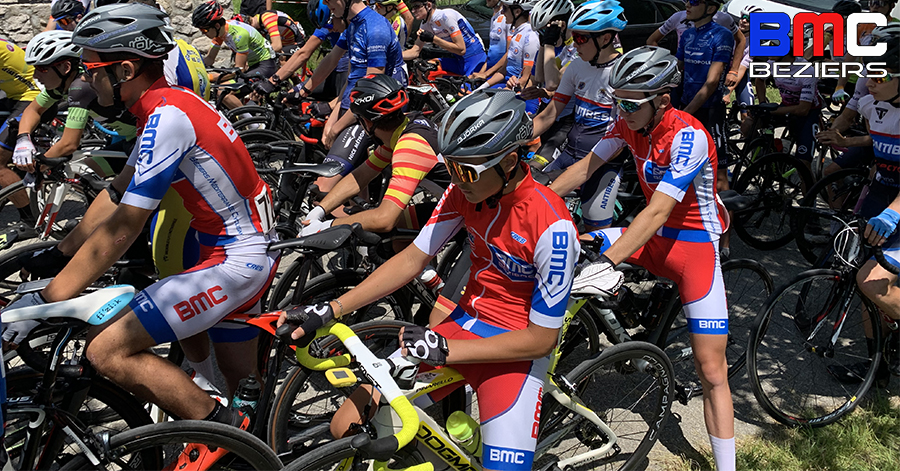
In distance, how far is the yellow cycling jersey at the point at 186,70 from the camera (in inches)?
231

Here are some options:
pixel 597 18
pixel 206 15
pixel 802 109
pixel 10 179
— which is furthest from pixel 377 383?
pixel 206 15

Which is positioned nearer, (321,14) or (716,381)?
(716,381)

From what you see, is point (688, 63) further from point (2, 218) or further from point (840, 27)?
point (2, 218)

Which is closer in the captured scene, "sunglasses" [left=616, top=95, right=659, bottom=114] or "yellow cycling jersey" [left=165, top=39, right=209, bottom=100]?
"sunglasses" [left=616, top=95, right=659, bottom=114]

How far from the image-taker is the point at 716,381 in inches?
153

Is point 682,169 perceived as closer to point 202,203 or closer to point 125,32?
point 202,203

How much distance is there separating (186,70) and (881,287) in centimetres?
570

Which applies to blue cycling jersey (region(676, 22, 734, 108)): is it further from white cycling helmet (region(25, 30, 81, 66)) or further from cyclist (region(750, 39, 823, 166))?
white cycling helmet (region(25, 30, 81, 66))

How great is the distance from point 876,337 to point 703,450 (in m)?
1.55

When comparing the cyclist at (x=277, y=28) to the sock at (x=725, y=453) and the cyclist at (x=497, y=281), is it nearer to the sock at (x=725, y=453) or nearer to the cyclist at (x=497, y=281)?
the cyclist at (x=497, y=281)

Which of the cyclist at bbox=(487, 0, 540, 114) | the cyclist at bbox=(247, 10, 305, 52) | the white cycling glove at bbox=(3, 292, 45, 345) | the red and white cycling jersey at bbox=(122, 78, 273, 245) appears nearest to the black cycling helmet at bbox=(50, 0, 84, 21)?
the cyclist at bbox=(247, 10, 305, 52)

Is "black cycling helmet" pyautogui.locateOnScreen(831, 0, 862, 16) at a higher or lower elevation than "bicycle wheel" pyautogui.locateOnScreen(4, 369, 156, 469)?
higher

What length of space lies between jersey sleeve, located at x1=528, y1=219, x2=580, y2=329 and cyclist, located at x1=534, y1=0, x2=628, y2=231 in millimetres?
2734

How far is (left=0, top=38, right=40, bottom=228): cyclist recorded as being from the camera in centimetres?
672
